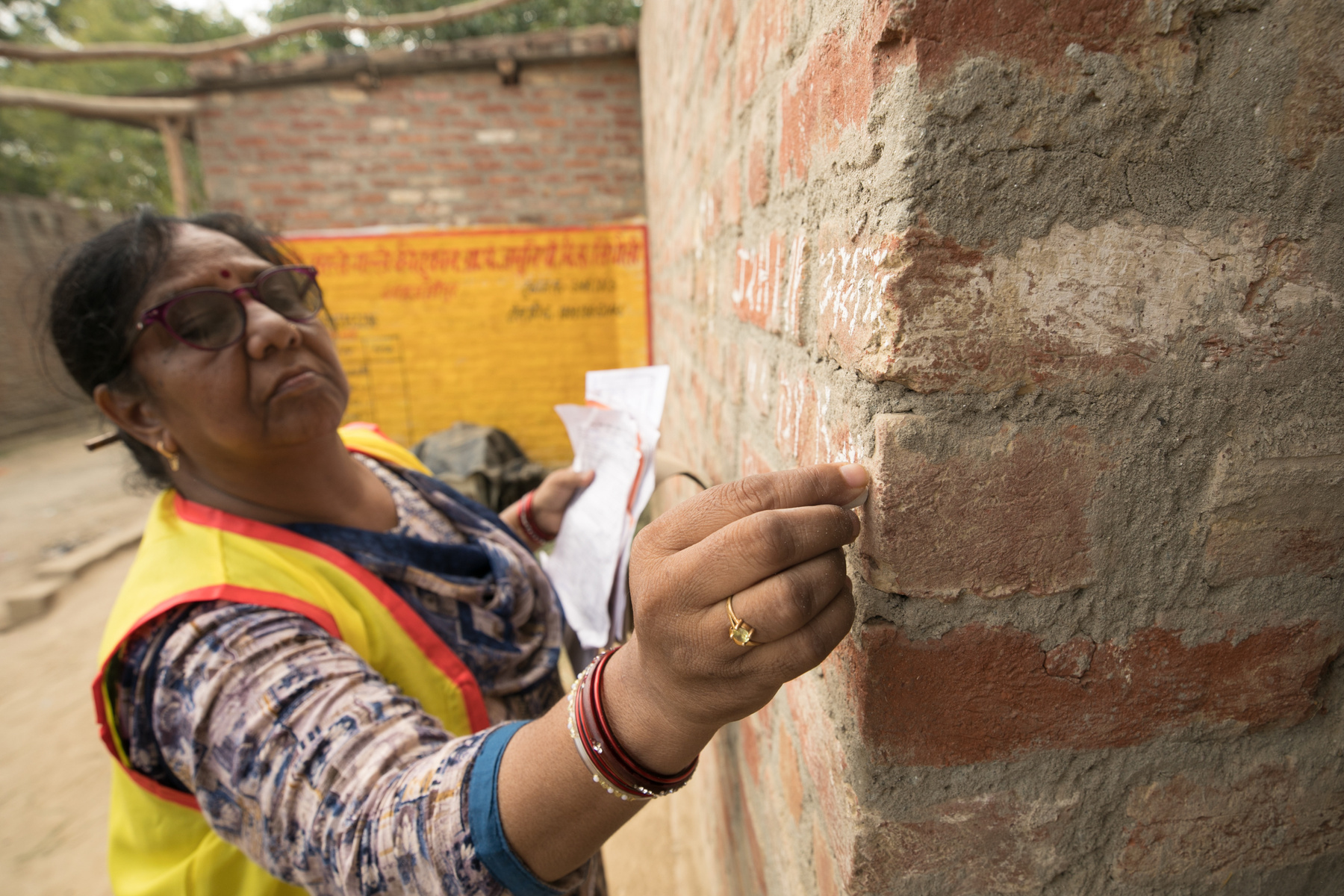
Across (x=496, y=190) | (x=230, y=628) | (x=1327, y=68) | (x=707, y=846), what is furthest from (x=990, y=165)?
(x=496, y=190)

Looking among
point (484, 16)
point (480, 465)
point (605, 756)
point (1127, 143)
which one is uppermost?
point (484, 16)

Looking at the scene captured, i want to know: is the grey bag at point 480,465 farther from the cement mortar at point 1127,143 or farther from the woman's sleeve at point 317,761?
the cement mortar at point 1127,143

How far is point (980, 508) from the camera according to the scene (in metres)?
0.56

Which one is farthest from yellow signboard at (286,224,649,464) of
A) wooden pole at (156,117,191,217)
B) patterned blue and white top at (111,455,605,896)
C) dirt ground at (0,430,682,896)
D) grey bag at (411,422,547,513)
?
patterned blue and white top at (111,455,605,896)

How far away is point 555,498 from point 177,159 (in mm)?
6182

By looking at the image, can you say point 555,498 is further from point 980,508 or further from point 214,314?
point 980,508

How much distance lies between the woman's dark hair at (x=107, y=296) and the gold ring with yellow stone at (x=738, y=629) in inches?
53.8

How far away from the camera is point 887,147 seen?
0.52 metres

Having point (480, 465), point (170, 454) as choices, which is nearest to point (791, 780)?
point (170, 454)

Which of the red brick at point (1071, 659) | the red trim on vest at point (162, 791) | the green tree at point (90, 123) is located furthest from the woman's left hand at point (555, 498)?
the green tree at point (90, 123)

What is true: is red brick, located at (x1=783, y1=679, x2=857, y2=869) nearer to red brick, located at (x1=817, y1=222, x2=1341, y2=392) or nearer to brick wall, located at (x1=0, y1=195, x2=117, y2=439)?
red brick, located at (x1=817, y1=222, x2=1341, y2=392)

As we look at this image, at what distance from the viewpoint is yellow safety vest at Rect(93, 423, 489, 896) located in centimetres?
101

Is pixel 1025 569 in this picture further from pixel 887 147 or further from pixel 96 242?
pixel 96 242

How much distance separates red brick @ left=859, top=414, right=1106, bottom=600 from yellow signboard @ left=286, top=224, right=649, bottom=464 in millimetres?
5185
